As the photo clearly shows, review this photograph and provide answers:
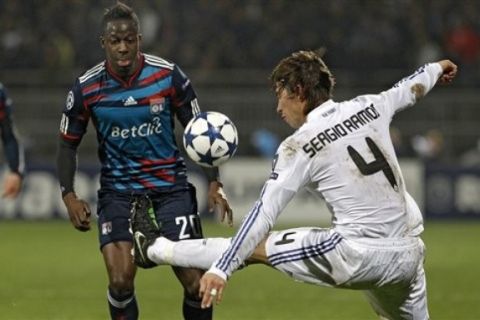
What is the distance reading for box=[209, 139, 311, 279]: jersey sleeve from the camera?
6.42m

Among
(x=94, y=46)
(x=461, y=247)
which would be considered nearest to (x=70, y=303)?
(x=461, y=247)

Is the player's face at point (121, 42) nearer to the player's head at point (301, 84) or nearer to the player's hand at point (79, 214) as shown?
the player's hand at point (79, 214)

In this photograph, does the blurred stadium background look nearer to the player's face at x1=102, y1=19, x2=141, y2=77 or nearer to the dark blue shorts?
the dark blue shorts

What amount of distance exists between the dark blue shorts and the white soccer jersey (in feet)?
3.75

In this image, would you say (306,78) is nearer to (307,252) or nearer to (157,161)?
(307,252)

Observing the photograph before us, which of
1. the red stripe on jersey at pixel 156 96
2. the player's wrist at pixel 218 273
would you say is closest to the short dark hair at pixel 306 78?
the player's wrist at pixel 218 273

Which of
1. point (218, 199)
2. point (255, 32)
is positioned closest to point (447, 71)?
point (218, 199)

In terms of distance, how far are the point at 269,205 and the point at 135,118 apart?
65.2 inches

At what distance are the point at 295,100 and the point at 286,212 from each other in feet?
43.7

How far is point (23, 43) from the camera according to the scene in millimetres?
21953

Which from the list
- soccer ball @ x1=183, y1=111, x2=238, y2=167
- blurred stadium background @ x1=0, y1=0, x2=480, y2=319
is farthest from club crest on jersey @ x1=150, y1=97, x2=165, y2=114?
blurred stadium background @ x1=0, y1=0, x2=480, y2=319

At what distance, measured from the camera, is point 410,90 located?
7352 millimetres

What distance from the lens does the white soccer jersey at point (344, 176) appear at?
6531 millimetres

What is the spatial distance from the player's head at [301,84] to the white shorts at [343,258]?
696 mm
